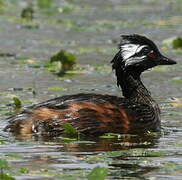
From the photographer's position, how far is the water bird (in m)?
12.0

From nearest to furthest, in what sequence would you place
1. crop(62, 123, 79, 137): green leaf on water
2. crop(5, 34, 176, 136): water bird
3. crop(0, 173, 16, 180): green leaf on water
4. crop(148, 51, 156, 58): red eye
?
crop(0, 173, 16, 180): green leaf on water
crop(62, 123, 79, 137): green leaf on water
crop(5, 34, 176, 136): water bird
crop(148, 51, 156, 58): red eye

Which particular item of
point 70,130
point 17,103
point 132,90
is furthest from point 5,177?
point 17,103

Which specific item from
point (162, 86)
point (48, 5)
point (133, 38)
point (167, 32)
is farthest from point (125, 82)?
point (48, 5)

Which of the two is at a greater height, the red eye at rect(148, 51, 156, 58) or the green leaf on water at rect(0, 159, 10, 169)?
the red eye at rect(148, 51, 156, 58)

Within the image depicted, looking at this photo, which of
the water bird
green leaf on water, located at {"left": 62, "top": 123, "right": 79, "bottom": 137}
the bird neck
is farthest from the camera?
the bird neck

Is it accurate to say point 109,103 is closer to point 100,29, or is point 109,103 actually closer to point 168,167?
point 168,167

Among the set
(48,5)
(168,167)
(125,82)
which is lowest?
(168,167)

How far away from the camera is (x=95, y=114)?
12109 millimetres

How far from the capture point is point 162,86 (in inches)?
652

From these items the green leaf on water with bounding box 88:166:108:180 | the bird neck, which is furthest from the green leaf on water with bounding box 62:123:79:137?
the green leaf on water with bounding box 88:166:108:180

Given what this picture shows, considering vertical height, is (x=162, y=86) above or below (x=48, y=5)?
below

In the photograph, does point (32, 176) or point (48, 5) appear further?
point (48, 5)

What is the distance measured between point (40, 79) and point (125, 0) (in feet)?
46.8

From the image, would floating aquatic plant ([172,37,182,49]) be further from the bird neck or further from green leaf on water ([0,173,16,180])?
green leaf on water ([0,173,16,180])
